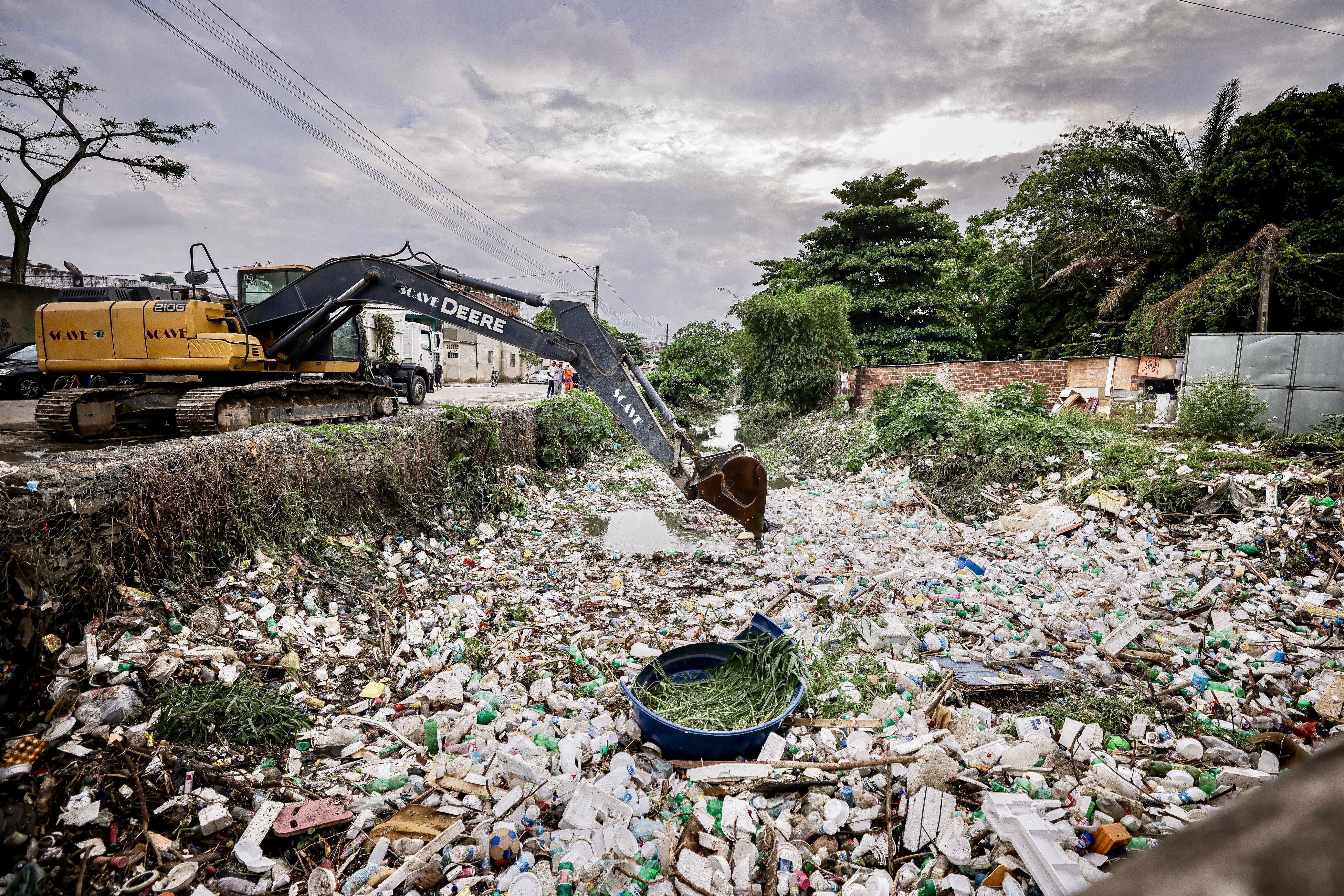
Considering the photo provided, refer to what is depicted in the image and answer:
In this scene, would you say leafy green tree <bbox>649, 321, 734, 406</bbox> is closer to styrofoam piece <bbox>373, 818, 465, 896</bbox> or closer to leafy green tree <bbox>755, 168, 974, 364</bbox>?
leafy green tree <bbox>755, 168, 974, 364</bbox>

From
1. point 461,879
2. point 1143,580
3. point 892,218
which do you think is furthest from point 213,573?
point 892,218

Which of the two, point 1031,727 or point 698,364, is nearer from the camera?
point 1031,727

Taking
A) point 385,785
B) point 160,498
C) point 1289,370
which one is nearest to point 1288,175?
point 1289,370

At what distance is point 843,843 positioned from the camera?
2.65 metres

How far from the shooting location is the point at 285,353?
7215 mm

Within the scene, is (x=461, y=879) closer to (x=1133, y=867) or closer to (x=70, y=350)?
(x=1133, y=867)

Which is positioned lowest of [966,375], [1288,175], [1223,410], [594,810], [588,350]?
[594,810]

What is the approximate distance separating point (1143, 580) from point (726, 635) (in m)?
3.75

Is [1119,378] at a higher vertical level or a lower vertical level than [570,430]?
higher

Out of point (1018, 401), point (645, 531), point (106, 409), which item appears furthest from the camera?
point (1018, 401)

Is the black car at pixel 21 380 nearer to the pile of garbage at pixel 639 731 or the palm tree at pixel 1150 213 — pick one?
the pile of garbage at pixel 639 731

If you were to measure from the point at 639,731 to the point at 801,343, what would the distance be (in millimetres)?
14955

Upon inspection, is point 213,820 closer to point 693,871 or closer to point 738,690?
point 693,871

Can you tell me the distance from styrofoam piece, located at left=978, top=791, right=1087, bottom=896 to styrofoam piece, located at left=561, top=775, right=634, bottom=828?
1530 mm
